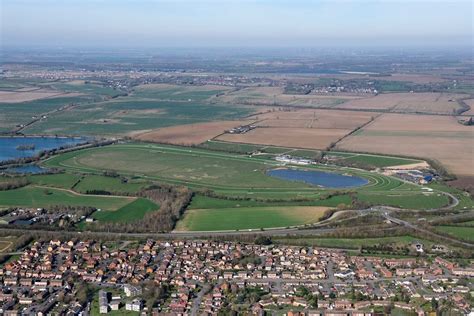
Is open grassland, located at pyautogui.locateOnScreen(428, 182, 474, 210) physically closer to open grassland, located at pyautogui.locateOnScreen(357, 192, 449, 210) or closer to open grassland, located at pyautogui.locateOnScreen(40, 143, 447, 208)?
open grassland, located at pyautogui.locateOnScreen(357, 192, 449, 210)

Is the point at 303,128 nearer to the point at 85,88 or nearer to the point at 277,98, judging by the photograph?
the point at 277,98

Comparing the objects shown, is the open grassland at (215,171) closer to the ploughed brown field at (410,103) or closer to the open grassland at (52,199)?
the open grassland at (52,199)

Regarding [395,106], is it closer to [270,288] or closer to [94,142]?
[94,142]

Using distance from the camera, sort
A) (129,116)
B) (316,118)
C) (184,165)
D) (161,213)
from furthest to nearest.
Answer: (129,116), (316,118), (184,165), (161,213)

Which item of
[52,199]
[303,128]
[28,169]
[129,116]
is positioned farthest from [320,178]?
[129,116]

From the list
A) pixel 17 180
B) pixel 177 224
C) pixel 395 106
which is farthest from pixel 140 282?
pixel 395 106
